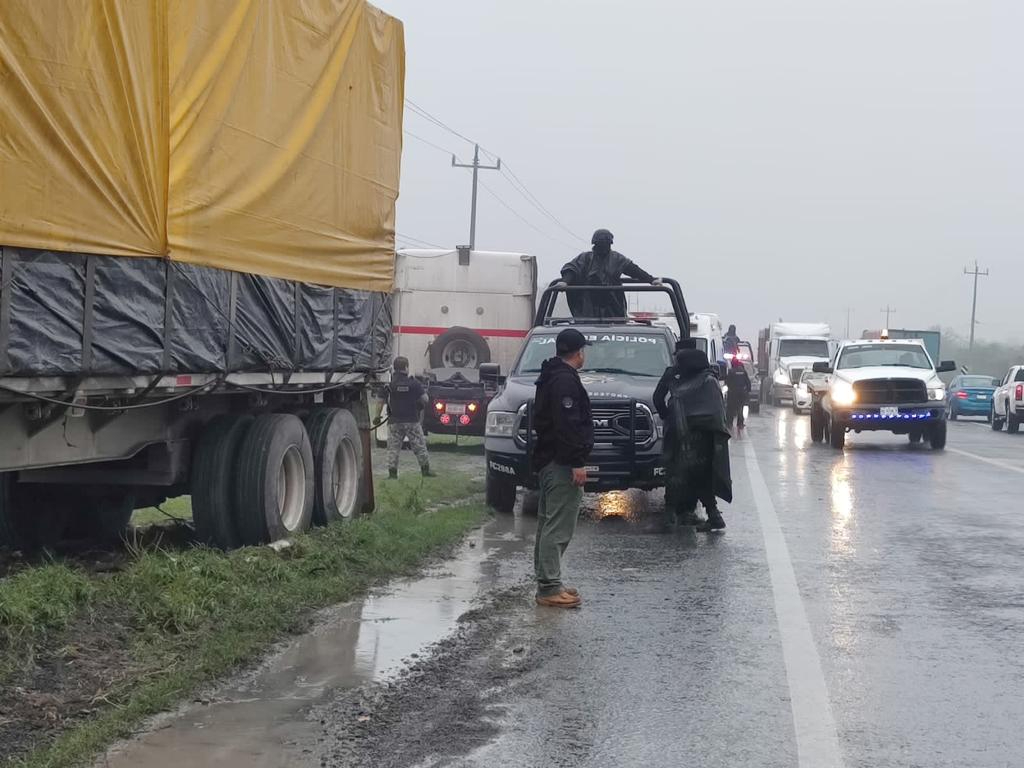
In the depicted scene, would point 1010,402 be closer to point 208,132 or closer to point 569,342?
point 569,342

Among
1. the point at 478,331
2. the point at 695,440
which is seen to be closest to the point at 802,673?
the point at 695,440

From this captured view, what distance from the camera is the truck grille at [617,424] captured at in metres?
13.5

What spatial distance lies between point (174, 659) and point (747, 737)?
9.48 feet

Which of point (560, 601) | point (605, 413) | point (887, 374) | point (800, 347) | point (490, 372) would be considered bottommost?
point (560, 601)

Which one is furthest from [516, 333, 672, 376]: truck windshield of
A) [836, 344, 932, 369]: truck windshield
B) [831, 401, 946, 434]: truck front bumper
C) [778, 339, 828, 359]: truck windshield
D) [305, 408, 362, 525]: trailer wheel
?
[778, 339, 828, 359]: truck windshield

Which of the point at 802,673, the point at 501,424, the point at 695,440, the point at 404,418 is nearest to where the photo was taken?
the point at 802,673

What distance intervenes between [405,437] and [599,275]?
3.45m

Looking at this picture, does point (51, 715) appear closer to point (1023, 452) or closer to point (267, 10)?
point (267, 10)

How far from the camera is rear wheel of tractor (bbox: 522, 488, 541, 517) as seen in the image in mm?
14352

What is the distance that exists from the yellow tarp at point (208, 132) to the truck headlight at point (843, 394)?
1317 centimetres

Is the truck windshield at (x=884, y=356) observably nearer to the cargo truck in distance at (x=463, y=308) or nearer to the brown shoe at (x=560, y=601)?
the cargo truck in distance at (x=463, y=308)

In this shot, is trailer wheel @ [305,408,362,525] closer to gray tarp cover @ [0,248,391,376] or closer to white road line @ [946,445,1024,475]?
gray tarp cover @ [0,248,391,376]

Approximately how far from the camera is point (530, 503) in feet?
49.5

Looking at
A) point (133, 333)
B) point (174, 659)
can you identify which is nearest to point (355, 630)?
point (174, 659)
